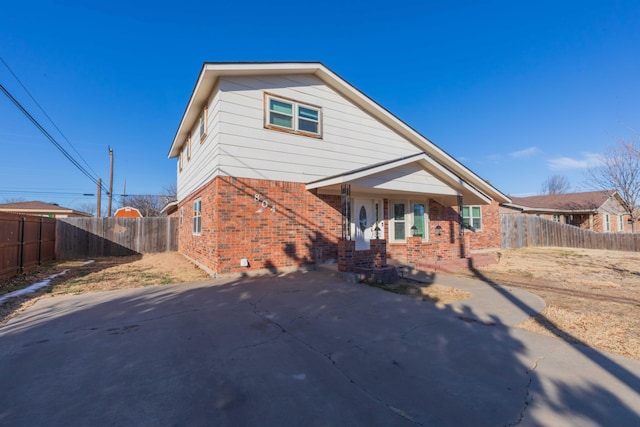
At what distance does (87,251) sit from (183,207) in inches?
225

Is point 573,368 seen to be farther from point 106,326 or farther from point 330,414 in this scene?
point 106,326

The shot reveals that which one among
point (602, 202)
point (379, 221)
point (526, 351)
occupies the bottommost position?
point (526, 351)

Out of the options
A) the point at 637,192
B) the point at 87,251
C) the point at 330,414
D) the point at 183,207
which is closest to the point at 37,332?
the point at 330,414

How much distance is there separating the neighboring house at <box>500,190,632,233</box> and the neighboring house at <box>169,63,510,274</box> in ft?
50.9

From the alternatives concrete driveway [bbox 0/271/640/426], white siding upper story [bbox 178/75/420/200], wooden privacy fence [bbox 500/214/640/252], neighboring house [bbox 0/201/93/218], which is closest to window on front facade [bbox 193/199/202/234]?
white siding upper story [bbox 178/75/420/200]

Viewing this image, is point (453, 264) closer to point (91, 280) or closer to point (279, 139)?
point (279, 139)

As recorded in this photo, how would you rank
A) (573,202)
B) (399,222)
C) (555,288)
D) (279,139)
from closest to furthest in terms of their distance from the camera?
1. (555,288)
2. (279,139)
3. (399,222)
4. (573,202)

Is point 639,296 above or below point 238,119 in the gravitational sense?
below

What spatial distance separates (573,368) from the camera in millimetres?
3168

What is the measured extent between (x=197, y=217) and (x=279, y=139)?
4.42 meters

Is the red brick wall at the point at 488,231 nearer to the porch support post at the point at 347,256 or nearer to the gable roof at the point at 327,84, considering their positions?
the gable roof at the point at 327,84

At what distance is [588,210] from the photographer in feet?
75.7

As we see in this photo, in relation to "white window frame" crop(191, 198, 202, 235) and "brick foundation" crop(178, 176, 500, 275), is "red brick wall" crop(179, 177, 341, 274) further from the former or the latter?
"white window frame" crop(191, 198, 202, 235)

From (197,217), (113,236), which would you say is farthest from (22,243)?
(113,236)
